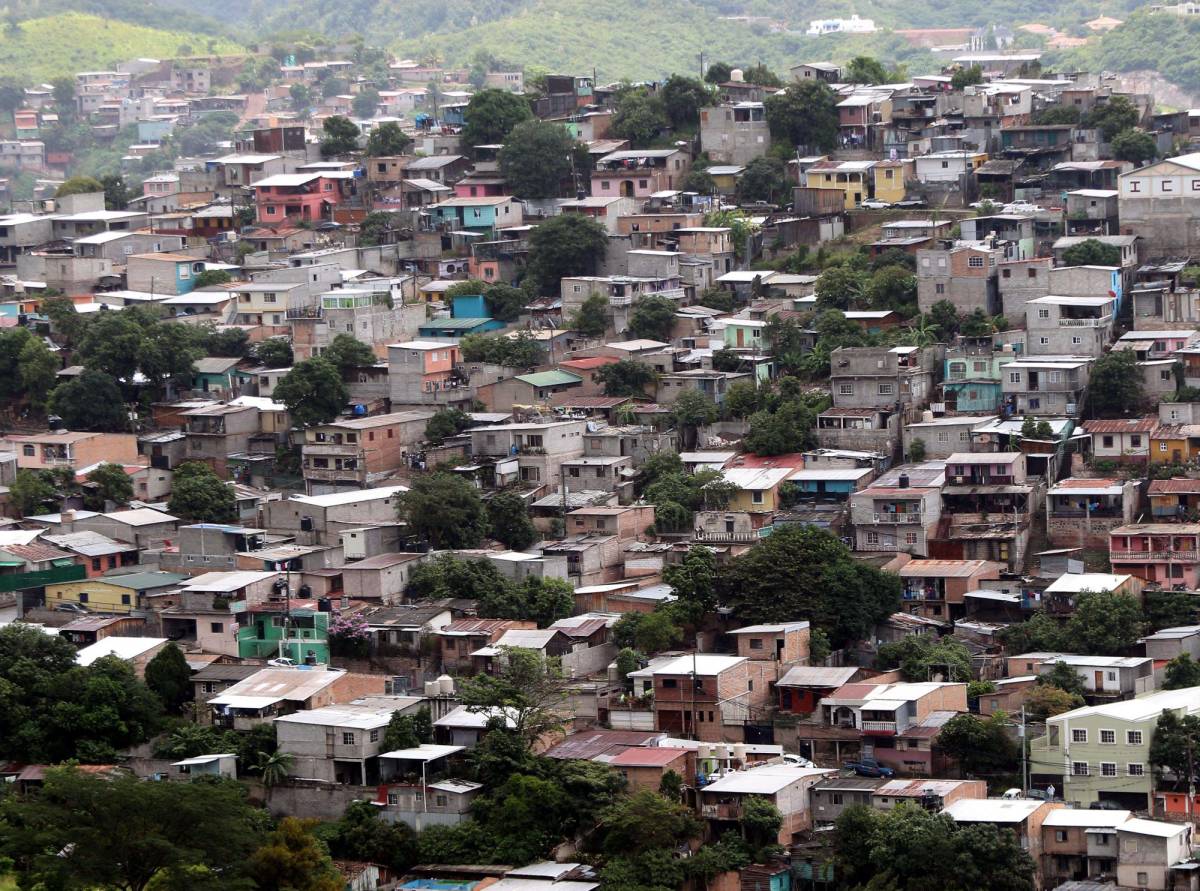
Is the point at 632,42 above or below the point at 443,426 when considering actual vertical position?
above

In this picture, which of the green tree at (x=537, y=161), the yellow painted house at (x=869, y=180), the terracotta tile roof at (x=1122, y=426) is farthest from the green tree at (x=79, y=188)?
the terracotta tile roof at (x=1122, y=426)

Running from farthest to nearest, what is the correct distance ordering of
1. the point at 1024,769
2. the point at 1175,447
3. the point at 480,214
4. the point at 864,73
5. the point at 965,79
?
the point at 864,73 → the point at 965,79 → the point at 480,214 → the point at 1175,447 → the point at 1024,769

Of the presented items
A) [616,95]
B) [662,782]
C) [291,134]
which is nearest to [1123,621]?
[662,782]

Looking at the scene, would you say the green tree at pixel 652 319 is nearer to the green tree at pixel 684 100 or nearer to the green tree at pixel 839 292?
the green tree at pixel 839 292

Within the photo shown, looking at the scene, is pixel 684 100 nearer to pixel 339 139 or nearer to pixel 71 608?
pixel 339 139

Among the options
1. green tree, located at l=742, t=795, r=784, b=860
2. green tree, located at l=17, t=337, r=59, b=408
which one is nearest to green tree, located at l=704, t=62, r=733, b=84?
green tree, located at l=17, t=337, r=59, b=408

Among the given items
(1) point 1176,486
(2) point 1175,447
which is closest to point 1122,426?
(2) point 1175,447

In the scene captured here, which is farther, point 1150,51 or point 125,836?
point 1150,51
